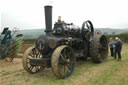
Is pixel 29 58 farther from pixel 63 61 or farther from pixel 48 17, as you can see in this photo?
pixel 48 17

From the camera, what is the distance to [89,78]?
17.1 ft

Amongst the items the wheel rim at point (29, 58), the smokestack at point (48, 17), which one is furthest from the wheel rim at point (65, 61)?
the wheel rim at point (29, 58)

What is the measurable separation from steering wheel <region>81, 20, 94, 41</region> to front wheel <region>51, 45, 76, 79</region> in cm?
194

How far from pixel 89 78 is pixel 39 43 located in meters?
2.25

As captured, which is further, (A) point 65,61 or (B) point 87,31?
(B) point 87,31

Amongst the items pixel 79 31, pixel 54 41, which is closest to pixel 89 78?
pixel 54 41

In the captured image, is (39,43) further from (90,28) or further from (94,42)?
(90,28)

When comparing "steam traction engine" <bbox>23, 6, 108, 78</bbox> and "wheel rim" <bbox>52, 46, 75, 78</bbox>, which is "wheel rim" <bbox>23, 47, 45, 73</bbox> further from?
"wheel rim" <bbox>52, 46, 75, 78</bbox>

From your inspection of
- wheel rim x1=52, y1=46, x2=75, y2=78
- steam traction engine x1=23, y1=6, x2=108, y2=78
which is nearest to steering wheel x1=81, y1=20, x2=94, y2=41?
steam traction engine x1=23, y1=6, x2=108, y2=78

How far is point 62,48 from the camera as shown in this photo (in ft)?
16.8

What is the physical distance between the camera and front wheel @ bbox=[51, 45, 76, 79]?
4.87 m

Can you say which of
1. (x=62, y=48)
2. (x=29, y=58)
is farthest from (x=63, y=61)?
(x=29, y=58)

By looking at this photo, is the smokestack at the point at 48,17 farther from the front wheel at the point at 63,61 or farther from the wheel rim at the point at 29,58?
the wheel rim at the point at 29,58

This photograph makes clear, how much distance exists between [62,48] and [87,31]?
290cm
